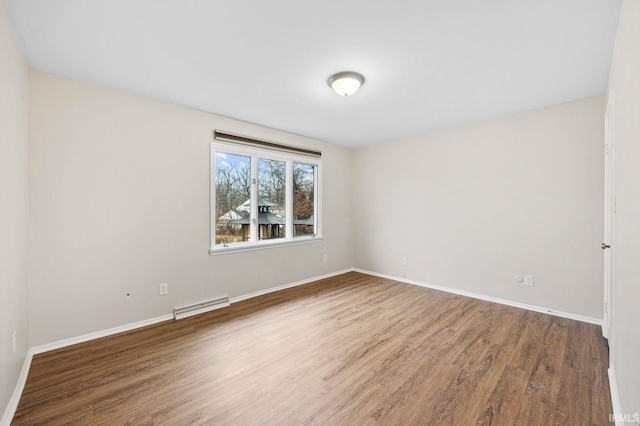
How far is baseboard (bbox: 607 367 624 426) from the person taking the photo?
59.8 inches

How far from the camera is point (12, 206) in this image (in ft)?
5.86

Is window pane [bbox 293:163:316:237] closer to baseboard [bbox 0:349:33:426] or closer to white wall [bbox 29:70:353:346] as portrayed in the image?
white wall [bbox 29:70:353:346]

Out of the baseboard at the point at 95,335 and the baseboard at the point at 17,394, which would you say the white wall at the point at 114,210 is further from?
the baseboard at the point at 17,394

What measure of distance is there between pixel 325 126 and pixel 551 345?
3600mm

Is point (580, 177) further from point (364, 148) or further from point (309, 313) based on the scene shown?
point (309, 313)

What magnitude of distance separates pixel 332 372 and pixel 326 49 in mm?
2510

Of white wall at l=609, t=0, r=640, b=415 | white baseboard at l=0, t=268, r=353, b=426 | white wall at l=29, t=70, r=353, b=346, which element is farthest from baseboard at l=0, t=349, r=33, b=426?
white wall at l=609, t=0, r=640, b=415

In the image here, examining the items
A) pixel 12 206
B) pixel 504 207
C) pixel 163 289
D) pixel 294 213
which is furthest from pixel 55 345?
pixel 504 207

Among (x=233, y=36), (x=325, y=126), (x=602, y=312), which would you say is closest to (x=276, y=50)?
(x=233, y=36)

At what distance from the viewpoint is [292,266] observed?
4.33 meters

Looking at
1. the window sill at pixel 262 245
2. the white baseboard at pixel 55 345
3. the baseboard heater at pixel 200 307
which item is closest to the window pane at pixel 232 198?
the window sill at pixel 262 245

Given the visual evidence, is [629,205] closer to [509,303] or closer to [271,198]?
[509,303]

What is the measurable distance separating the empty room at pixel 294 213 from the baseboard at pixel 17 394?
0.08 feet

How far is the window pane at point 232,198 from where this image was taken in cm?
355
